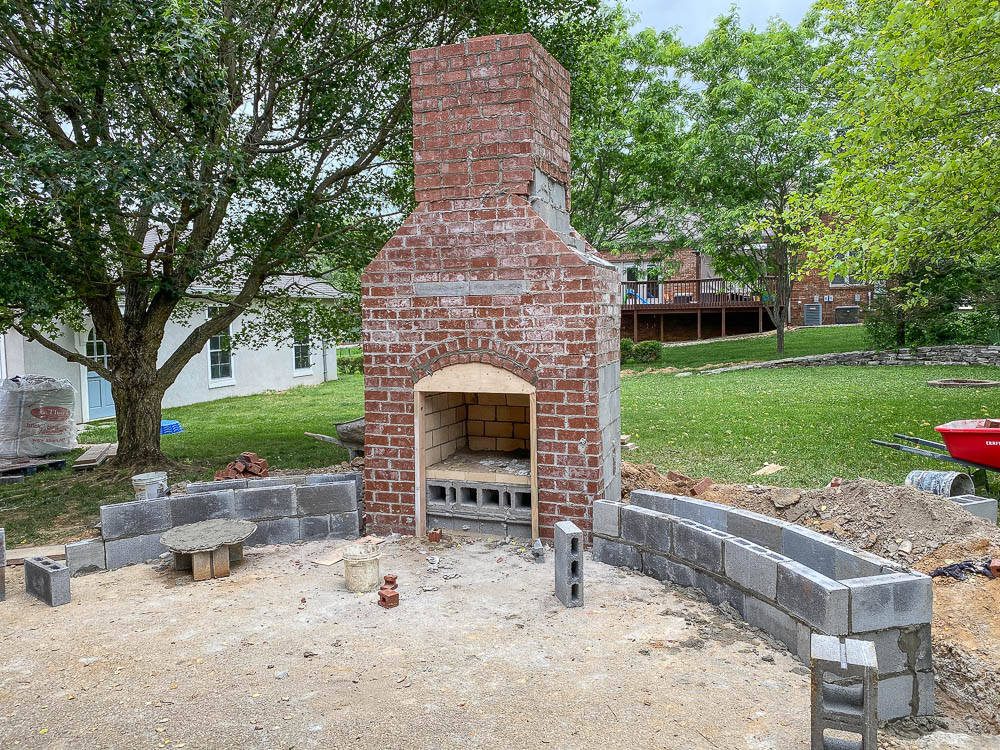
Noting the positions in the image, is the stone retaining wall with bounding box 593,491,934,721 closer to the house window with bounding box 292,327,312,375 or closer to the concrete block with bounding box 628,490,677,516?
the concrete block with bounding box 628,490,677,516

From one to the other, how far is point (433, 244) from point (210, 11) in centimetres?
393

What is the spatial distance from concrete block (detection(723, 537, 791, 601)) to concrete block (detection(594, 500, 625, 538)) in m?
1.19

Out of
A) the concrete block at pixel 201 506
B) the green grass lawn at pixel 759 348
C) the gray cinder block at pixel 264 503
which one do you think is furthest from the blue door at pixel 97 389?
the green grass lawn at pixel 759 348

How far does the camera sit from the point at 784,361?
22.3 meters

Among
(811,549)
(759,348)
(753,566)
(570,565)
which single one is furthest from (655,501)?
(759,348)

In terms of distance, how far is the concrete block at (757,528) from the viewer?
559 centimetres

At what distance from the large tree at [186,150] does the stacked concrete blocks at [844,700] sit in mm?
7183

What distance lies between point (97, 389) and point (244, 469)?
10521mm

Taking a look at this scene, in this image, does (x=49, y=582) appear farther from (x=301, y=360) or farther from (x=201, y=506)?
(x=301, y=360)

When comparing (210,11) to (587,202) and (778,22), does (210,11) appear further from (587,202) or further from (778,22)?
(778,22)

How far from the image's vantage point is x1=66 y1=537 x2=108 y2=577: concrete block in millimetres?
6520

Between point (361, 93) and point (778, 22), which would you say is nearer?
point (361, 93)

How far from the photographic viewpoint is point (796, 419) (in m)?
12.8

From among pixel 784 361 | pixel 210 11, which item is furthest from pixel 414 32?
pixel 784 361
